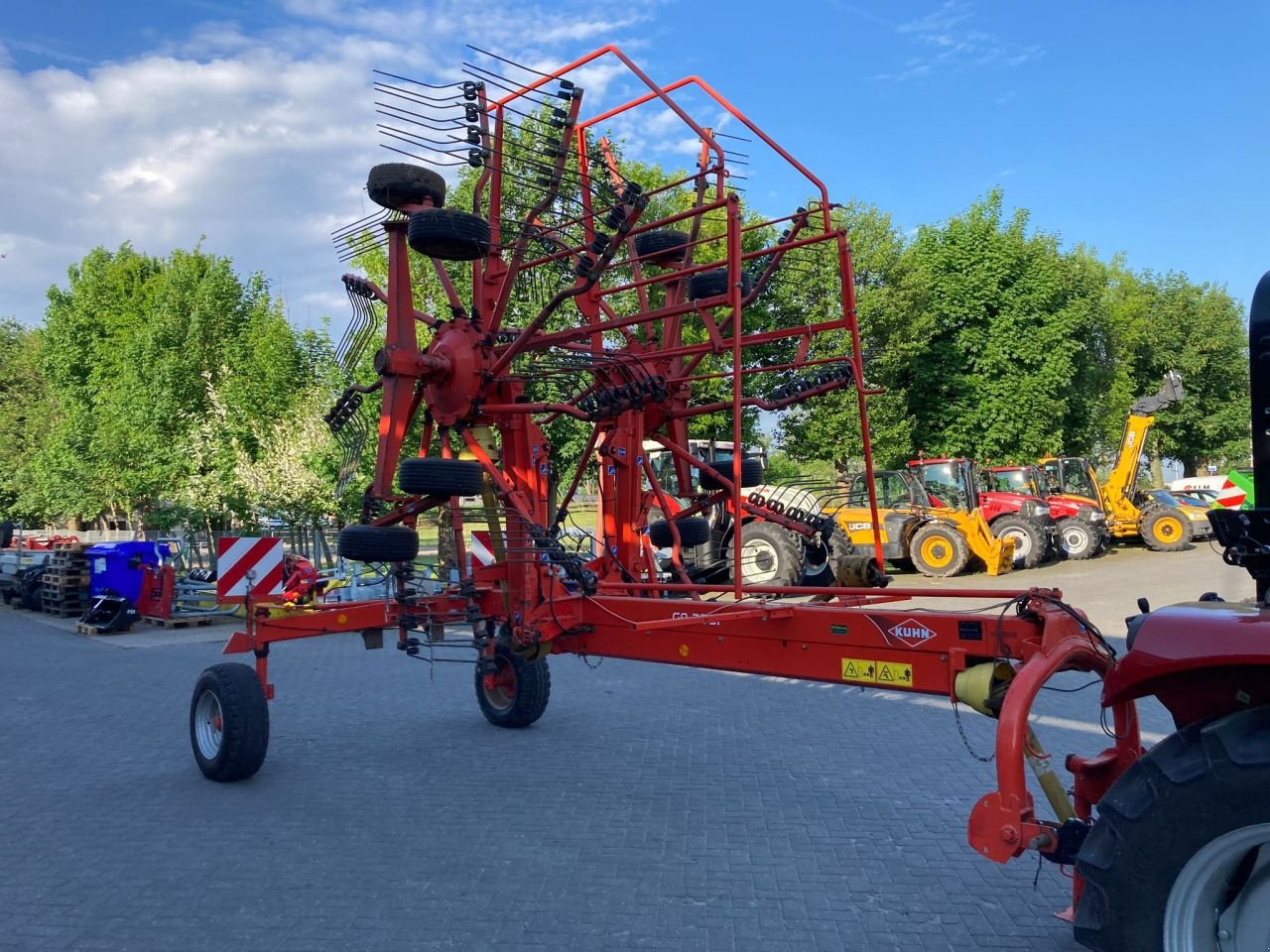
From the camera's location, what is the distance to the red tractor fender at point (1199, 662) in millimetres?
2820

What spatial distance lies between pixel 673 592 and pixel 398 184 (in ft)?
10.9

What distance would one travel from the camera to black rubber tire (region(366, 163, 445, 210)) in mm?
6750

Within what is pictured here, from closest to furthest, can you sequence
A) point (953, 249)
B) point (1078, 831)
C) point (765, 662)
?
point (1078, 831) → point (765, 662) → point (953, 249)

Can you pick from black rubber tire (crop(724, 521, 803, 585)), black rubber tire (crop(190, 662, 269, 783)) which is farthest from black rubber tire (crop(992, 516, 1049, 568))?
black rubber tire (crop(190, 662, 269, 783))

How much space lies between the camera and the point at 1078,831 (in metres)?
3.38

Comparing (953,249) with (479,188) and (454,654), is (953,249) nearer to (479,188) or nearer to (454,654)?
(454,654)

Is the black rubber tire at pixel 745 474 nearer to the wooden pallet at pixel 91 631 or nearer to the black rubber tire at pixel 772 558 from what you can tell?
the black rubber tire at pixel 772 558

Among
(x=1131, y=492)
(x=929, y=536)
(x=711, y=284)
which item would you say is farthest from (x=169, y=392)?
(x=1131, y=492)

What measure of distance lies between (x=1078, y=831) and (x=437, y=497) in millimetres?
4510

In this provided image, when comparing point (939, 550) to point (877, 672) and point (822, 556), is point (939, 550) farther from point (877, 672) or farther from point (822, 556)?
point (877, 672)

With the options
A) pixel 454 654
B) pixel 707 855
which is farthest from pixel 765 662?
pixel 454 654

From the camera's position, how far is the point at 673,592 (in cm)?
616

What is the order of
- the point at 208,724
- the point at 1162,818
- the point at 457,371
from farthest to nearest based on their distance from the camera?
the point at 208,724 → the point at 457,371 → the point at 1162,818

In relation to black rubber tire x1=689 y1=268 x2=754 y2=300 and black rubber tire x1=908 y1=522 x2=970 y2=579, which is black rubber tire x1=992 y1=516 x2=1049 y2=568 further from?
→ black rubber tire x1=689 y1=268 x2=754 y2=300
